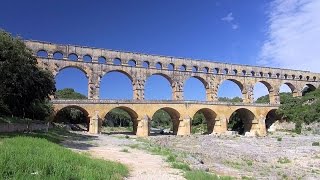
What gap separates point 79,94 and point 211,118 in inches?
1689

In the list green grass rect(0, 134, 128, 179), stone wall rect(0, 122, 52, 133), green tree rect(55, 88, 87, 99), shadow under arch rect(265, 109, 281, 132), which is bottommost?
green grass rect(0, 134, 128, 179)

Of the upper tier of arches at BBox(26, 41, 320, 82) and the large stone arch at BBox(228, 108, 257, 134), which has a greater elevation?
the upper tier of arches at BBox(26, 41, 320, 82)

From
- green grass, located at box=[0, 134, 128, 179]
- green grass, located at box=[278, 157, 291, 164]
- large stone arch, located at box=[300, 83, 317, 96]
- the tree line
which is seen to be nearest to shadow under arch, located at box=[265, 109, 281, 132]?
large stone arch, located at box=[300, 83, 317, 96]

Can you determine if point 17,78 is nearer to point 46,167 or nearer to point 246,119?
point 46,167

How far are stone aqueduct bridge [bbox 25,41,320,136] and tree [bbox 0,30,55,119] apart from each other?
16383 millimetres

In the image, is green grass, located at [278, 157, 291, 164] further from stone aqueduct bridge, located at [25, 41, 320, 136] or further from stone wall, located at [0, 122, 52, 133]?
stone aqueduct bridge, located at [25, 41, 320, 136]

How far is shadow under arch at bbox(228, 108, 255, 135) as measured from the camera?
61.3 metres

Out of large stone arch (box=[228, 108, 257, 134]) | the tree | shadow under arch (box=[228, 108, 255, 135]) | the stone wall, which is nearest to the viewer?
the stone wall

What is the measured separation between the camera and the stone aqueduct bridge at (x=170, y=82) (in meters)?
51.0

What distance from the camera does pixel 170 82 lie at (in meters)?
59.6

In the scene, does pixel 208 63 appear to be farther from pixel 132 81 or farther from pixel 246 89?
pixel 132 81

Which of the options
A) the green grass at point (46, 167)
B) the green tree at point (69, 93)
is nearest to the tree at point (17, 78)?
the green grass at point (46, 167)

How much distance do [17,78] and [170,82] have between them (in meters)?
36.8

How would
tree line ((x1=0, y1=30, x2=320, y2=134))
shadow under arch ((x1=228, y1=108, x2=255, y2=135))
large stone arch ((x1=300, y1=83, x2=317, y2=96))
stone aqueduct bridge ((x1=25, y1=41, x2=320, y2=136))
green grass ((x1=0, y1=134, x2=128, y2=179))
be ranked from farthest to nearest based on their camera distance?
large stone arch ((x1=300, y1=83, x2=317, y2=96)) < shadow under arch ((x1=228, y1=108, x2=255, y2=135)) < stone aqueduct bridge ((x1=25, y1=41, x2=320, y2=136)) < tree line ((x1=0, y1=30, x2=320, y2=134)) < green grass ((x1=0, y1=134, x2=128, y2=179))
